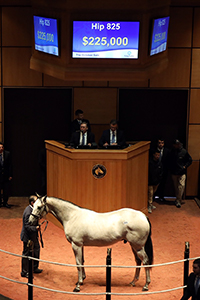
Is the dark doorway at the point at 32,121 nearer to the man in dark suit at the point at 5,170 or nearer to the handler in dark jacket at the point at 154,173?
the man in dark suit at the point at 5,170

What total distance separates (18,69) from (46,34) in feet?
6.34

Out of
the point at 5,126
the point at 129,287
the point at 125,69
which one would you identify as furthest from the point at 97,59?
the point at 129,287

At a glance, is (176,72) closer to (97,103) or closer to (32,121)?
(97,103)

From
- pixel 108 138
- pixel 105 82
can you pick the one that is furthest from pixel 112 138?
pixel 105 82

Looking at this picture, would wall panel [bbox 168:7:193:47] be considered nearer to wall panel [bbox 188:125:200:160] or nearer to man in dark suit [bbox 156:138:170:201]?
wall panel [bbox 188:125:200:160]

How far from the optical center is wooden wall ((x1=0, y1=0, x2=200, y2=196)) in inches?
468

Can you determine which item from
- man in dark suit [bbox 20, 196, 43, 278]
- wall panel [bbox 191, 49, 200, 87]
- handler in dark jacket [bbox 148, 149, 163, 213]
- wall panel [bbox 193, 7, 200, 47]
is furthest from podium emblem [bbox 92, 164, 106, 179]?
wall panel [bbox 193, 7, 200, 47]

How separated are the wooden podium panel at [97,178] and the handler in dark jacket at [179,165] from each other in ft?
4.98

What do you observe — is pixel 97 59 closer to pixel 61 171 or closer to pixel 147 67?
pixel 147 67

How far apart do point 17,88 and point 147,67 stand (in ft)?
11.1

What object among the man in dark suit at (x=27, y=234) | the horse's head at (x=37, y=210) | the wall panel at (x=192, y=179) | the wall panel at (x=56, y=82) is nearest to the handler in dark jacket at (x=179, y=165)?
the wall panel at (x=192, y=179)

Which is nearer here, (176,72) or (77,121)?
(77,121)

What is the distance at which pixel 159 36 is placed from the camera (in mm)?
10680

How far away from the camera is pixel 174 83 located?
12.2 metres
